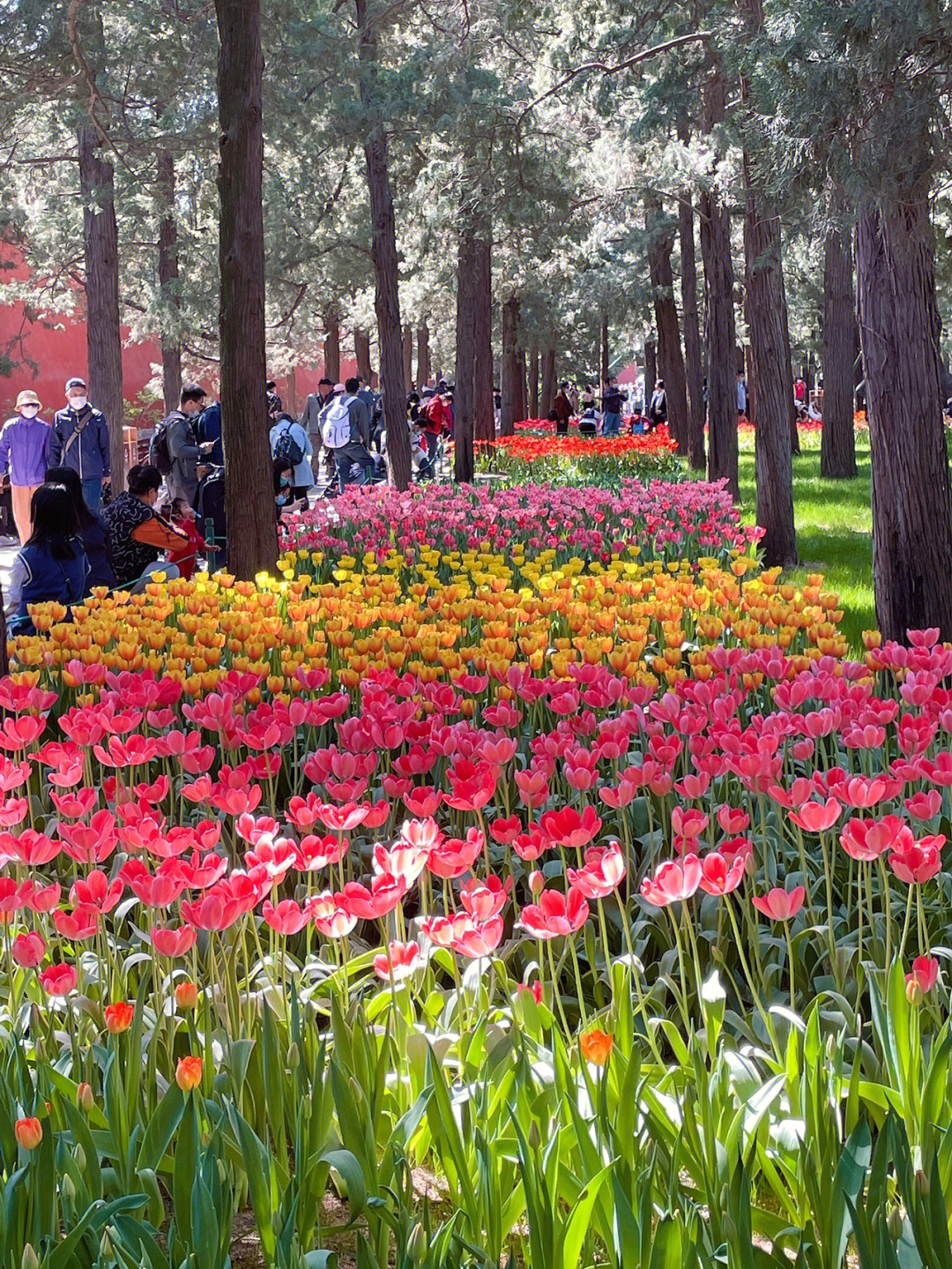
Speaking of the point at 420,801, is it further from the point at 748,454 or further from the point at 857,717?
the point at 748,454

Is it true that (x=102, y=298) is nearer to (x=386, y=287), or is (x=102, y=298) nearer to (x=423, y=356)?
(x=386, y=287)

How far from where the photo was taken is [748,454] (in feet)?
87.1

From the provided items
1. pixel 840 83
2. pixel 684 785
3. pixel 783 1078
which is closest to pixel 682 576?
pixel 840 83

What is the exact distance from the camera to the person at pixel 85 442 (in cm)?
1253

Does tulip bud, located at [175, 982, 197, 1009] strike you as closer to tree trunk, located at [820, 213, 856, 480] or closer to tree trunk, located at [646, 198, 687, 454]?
tree trunk, located at [820, 213, 856, 480]

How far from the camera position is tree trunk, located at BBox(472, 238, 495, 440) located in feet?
68.5

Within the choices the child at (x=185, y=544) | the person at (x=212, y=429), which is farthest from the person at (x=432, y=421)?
the child at (x=185, y=544)

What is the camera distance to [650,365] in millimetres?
46094

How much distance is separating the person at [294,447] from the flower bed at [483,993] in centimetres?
969

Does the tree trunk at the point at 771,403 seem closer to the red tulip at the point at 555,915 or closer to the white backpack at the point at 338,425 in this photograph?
the white backpack at the point at 338,425

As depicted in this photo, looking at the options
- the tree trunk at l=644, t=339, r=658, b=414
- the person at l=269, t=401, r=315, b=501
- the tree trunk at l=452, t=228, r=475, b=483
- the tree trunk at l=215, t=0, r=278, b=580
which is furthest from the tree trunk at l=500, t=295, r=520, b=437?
the tree trunk at l=215, t=0, r=278, b=580

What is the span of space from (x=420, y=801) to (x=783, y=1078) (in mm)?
858

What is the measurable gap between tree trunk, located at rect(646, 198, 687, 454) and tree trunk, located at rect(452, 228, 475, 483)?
5203 millimetres

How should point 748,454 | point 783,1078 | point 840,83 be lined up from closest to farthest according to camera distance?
point 783,1078
point 840,83
point 748,454
